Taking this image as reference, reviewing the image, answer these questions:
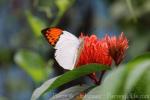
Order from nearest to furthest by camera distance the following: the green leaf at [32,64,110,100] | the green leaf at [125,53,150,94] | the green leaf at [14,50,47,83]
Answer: the green leaf at [125,53,150,94]
the green leaf at [32,64,110,100]
the green leaf at [14,50,47,83]

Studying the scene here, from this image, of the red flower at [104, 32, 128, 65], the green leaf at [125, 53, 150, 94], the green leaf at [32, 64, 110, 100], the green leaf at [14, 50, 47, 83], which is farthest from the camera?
the green leaf at [14, 50, 47, 83]

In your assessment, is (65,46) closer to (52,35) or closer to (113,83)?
(52,35)

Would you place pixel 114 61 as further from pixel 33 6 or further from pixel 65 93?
pixel 33 6

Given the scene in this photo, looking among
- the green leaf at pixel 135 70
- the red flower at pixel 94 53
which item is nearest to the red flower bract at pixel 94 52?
the red flower at pixel 94 53

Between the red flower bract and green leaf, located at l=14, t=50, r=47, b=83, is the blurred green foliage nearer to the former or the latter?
green leaf, located at l=14, t=50, r=47, b=83

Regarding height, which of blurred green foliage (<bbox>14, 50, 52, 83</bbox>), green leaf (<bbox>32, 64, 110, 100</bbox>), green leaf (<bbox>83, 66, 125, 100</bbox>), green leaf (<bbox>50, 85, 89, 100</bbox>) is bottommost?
blurred green foliage (<bbox>14, 50, 52, 83</bbox>)

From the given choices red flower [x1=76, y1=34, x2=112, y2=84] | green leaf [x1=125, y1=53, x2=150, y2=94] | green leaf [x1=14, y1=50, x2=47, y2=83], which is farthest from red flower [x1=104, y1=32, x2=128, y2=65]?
green leaf [x1=14, y1=50, x2=47, y2=83]

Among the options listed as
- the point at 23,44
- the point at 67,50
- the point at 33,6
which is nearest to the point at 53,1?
the point at 33,6
